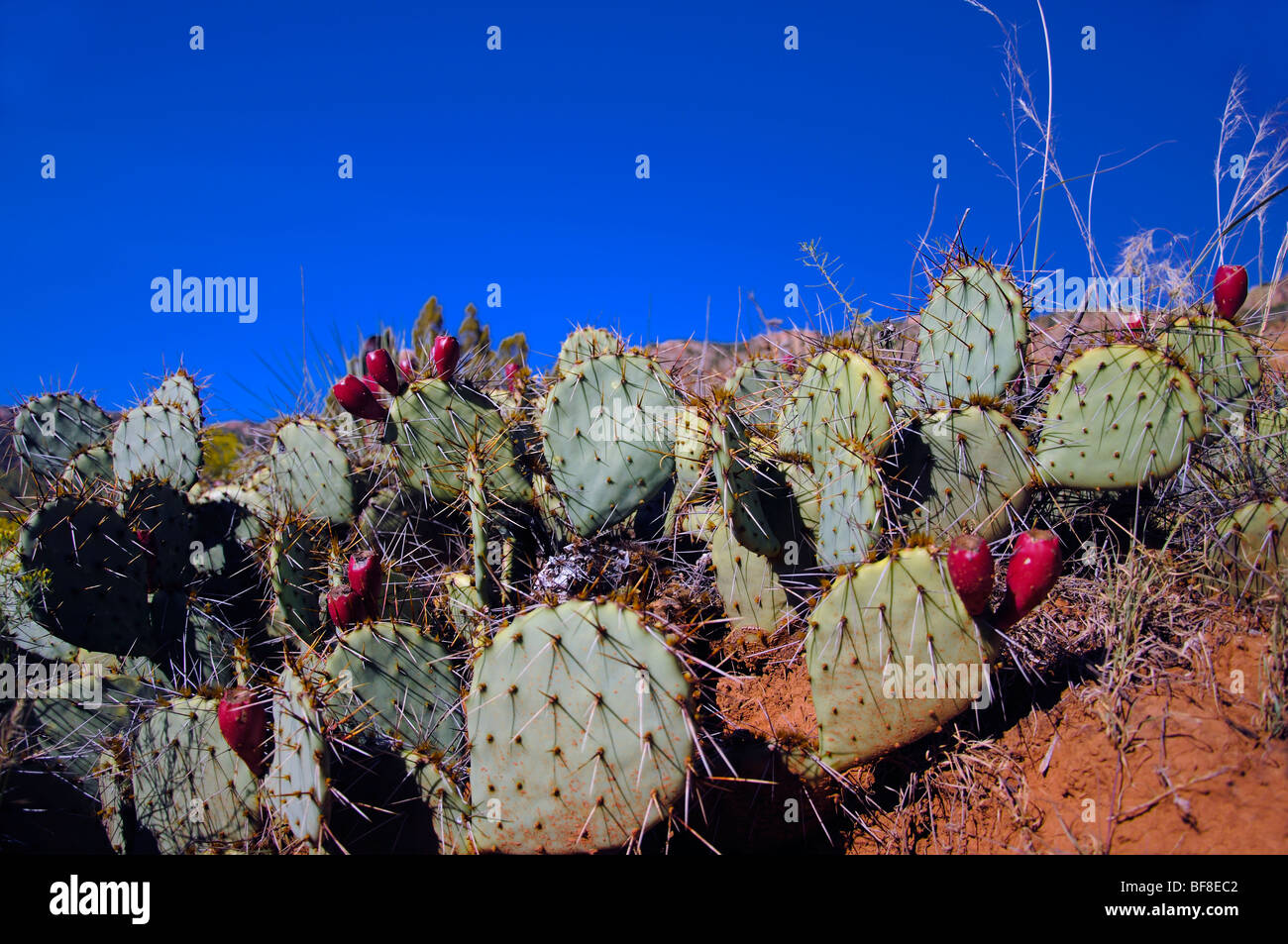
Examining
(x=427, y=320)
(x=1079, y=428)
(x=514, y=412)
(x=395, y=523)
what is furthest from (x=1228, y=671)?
(x=427, y=320)

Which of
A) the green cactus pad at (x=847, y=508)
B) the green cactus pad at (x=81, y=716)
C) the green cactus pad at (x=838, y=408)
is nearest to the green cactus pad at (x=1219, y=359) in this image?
the green cactus pad at (x=838, y=408)

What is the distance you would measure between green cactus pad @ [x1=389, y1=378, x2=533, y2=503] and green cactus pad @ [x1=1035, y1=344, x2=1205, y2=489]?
228cm

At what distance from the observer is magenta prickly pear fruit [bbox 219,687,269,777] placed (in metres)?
2.15

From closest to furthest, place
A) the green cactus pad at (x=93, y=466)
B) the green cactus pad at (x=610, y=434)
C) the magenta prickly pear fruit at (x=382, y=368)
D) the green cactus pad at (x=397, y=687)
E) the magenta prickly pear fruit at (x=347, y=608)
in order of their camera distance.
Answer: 1. the green cactus pad at (x=397, y=687)
2. the magenta prickly pear fruit at (x=347, y=608)
3. the green cactus pad at (x=610, y=434)
4. the magenta prickly pear fruit at (x=382, y=368)
5. the green cactus pad at (x=93, y=466)

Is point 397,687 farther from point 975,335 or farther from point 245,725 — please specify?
point 975,335

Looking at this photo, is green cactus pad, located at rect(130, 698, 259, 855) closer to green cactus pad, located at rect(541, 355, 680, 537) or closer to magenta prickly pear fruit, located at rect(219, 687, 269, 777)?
magenta prickly pear fruit, located at rect(219, 687, 269, 777)

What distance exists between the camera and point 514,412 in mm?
3459

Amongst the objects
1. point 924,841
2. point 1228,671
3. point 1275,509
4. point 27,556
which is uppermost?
point 27,556

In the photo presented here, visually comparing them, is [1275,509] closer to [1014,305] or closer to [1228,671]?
[1228,671]

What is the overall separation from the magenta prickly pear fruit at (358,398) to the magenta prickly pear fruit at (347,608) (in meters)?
1.11

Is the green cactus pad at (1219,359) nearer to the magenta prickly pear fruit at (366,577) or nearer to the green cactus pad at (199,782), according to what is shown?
the magenta prickly pear fruit at (366,577)

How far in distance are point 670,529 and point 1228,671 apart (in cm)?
205

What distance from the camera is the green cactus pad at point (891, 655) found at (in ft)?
6.73

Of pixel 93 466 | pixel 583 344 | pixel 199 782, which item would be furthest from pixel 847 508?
pixel 93 466
